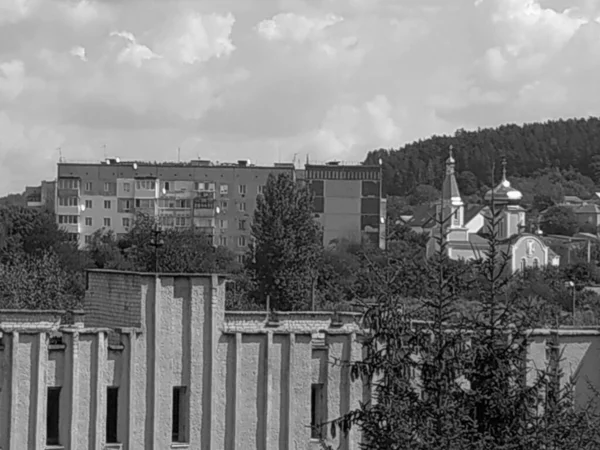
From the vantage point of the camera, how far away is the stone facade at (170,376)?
80.2ft

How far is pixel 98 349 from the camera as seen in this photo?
80.9 feet

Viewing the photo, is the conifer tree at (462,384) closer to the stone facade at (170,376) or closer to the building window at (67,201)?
the stone facade at (170,376)

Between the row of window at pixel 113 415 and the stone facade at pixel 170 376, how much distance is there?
0.02 metres

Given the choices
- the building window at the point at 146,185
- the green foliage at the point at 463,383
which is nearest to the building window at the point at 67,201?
the building window at the point at 146,185

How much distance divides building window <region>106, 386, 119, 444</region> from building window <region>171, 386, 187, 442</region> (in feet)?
3.27

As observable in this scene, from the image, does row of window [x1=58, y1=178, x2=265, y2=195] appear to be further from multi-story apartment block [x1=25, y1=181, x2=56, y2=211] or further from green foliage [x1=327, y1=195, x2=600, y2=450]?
green foliage [x1=327, y1=195, x2=600, y2=450]

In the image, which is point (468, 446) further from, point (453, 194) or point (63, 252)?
point (453, 194)

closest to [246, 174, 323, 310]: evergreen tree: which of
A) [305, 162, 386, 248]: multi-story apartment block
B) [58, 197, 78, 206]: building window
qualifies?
[305, 162, 386, 248]: multi-story apartment block

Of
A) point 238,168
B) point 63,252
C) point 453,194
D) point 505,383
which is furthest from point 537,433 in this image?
point 453,194

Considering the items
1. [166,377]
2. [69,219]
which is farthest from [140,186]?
[166,377]

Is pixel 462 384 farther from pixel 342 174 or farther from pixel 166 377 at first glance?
pixel 342 174

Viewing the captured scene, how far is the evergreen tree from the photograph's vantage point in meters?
81.2

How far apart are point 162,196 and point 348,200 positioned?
15.7 meters

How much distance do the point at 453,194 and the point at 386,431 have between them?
5686 inches
